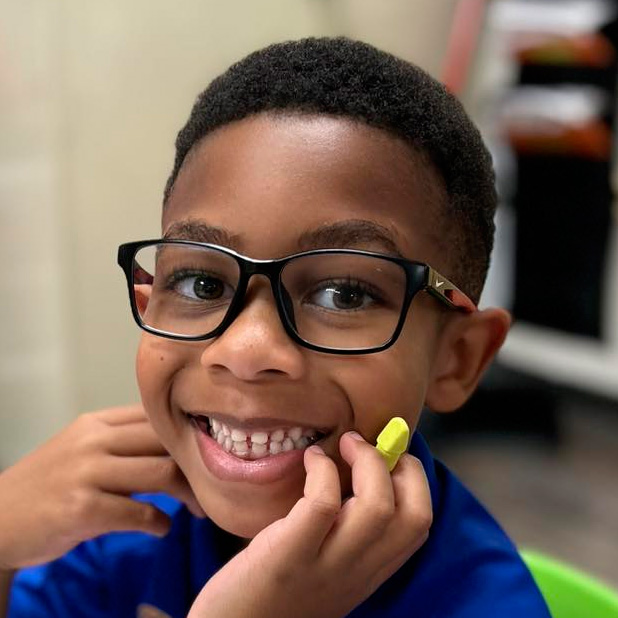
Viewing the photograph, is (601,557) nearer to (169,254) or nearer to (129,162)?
(129,162)

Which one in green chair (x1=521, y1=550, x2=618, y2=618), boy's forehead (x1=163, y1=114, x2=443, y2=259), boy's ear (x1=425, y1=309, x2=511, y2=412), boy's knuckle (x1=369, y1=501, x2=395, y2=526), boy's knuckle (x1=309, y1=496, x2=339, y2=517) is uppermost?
boy's forehead (x1=163, y1=114, x2=443, y2=259)

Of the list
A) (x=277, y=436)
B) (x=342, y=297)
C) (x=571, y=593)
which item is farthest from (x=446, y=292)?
(x=571, y=593)

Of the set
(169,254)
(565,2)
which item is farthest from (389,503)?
(565,2)

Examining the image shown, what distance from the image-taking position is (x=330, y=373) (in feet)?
2.44

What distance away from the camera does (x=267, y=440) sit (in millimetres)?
775

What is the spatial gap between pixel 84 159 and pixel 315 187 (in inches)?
46.0

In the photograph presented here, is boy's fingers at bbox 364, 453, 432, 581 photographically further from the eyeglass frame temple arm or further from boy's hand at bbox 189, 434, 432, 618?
the eyeglass frame temple arm

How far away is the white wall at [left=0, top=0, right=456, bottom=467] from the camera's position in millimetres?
1738

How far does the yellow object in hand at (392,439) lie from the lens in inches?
28.9

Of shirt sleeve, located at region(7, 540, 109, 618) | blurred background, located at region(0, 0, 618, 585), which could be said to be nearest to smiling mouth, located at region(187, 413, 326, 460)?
shirt sleeve, located at region(7, 540, 109, 618)

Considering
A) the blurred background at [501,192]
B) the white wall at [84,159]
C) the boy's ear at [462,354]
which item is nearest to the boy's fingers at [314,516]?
the boy's ear at [462,354]

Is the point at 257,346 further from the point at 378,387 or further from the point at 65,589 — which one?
the point at 65,589

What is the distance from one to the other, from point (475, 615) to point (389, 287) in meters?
0.32

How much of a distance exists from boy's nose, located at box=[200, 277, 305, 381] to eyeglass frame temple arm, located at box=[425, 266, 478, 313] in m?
0.14
